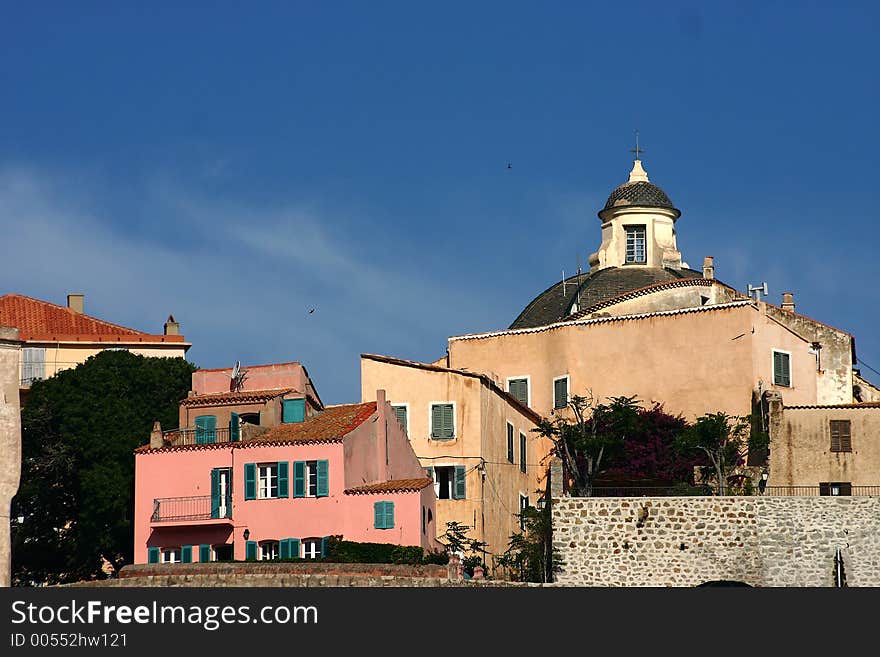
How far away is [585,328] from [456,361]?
514 centimetres

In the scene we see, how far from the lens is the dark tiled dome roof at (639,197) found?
89.6m

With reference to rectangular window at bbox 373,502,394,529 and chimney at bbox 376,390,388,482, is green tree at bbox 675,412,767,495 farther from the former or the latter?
rectangular window at bbox 373,502,394,529

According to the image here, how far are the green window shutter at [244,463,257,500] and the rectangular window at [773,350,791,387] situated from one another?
19.6 meters

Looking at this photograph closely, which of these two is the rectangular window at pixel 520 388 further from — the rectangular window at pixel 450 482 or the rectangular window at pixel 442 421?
the rectangular window at pixel 450 482

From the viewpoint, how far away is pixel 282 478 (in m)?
64.8

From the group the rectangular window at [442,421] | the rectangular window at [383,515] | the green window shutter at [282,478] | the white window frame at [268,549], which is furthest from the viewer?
the rectangular window at [442,421]

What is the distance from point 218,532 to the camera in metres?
65.3

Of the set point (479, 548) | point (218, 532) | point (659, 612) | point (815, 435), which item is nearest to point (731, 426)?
point (815, 435)

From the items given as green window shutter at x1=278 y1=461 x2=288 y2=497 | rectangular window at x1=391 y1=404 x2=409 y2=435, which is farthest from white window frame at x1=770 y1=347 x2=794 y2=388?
green window shutter at x1=278 y1=461 x2=288 y2=497

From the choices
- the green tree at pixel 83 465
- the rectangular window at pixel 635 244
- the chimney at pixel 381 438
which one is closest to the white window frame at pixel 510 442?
the chimney at pixel 381 438

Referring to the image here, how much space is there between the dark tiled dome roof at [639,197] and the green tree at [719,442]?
64.3ft

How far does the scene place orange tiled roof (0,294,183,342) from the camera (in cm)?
8588
